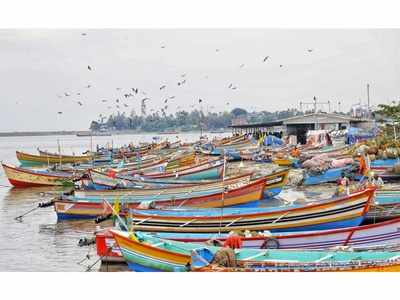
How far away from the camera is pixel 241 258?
6.84 metres

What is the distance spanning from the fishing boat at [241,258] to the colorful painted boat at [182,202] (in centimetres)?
447

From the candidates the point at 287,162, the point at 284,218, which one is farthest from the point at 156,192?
the point at 287,162

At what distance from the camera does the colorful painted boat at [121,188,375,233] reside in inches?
347

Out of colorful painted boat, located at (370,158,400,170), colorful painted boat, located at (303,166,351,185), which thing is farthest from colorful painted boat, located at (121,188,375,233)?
colorful painted boat, located at (370,158,400,170)

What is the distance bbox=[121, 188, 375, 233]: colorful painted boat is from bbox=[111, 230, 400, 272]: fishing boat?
1473mm

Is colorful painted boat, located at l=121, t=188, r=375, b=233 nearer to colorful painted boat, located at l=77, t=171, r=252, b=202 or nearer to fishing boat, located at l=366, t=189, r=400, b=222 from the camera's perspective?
fishing boat, located at l=366, t=189, r=400, b=222

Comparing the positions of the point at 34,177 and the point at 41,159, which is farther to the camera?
the point at 41,159

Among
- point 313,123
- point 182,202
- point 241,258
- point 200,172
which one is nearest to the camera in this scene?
point 241,258

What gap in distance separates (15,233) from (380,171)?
360 inches

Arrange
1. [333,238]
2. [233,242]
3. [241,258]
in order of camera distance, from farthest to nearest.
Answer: [333,238] → [233,242] → [241,258]

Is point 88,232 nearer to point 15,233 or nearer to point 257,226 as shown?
point 15,233

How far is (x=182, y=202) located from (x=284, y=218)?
3499 mm

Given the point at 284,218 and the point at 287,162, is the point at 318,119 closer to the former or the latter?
the point at 287,162
